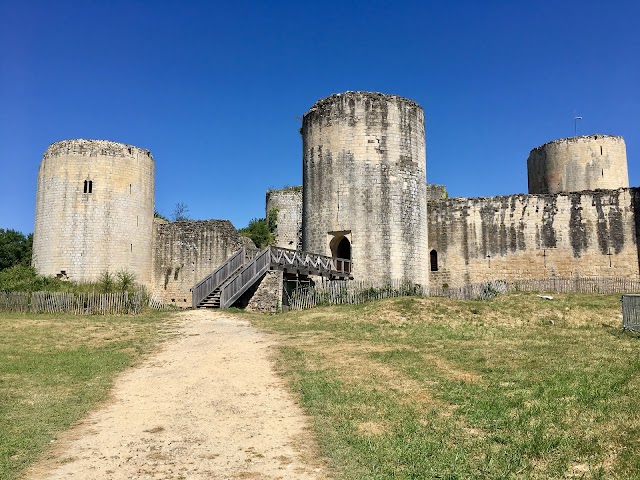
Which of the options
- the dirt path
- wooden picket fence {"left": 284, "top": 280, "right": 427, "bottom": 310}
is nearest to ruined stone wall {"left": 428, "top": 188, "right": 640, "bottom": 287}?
wooden picket fence {"left": 284, "top": 280, "right": 427, "bottom": 310}

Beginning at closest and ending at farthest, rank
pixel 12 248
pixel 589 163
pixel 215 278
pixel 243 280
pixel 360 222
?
pixel 243 280 < pixel 215 278 < pixel 360 222 < pixel 589 163 < pixel 12 248

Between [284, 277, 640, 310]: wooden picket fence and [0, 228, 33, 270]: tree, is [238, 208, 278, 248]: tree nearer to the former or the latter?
[284, 277, 640, 310]: wooden picket fence

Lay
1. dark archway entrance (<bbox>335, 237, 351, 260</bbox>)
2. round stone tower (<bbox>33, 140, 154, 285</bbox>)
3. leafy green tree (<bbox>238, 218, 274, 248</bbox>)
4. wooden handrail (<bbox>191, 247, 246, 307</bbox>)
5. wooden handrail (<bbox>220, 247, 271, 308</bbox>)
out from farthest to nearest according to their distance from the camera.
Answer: leafy green tree (<bbox>238, 218, 274, 248</bbox>)
dark archway entrance (<bbox>335, 237, 351, 260</bbox>)
round stone tower (<bbox>33, 140, 154, 285</bbox>)
wooden handrail (<bbox>191, 247, 246, 307</bbox>)
wooden handrail (<bbox>220, 247, 271, 308</bbox>)

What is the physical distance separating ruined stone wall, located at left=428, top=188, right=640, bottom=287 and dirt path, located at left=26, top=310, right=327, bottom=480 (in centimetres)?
1848

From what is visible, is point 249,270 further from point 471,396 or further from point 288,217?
point 288,217

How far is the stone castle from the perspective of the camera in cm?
2533

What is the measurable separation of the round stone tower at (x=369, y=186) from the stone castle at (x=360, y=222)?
5 centimetres

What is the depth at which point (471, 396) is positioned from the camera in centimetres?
873

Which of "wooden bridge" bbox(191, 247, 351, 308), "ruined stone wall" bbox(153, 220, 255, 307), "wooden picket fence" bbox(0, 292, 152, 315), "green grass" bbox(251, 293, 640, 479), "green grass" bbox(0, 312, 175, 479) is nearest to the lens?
"green grass" bbox(251, 293, 640, 479)

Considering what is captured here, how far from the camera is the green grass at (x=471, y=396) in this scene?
6.06 meters

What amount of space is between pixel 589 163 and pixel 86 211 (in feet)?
92.9

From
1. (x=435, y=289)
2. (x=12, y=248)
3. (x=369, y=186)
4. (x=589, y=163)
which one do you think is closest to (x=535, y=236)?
(x=435, y=289)

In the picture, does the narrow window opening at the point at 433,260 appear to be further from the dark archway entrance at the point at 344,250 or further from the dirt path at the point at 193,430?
the dirt path at the point at 193,430

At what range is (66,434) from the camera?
7.50 m
